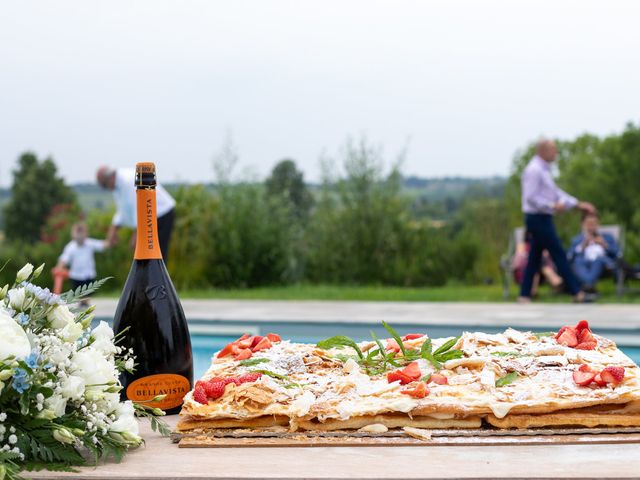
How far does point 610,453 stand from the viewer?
3.66 feet

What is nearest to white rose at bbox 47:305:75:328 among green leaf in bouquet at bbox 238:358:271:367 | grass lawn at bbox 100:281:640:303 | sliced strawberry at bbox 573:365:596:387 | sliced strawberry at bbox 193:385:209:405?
sliced strawberry at bbox 193:385:209:405

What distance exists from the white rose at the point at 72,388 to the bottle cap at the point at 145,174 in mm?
391

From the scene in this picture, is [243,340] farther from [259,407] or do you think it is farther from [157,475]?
[157,475]

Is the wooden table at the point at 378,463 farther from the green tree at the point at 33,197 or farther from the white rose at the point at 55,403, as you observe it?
the green tree at the point at 33,197

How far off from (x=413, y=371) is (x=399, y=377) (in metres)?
0.03

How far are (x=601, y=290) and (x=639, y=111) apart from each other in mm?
4387

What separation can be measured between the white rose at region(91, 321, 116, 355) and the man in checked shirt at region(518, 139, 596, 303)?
22.8 feet

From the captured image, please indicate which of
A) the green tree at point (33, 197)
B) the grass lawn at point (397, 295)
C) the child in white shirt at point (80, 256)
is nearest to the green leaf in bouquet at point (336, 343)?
the grass lawn at point (397, 295)

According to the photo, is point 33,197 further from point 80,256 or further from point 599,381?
point 599,381

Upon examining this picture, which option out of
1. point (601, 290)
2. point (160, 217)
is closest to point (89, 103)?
point (160, 217)

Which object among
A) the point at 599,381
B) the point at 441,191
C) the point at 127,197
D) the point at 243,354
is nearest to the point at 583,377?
the point at 599,381

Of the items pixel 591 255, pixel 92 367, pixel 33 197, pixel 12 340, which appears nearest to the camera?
pixel 12 340

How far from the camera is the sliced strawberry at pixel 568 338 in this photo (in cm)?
156

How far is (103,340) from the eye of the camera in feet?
4.11
